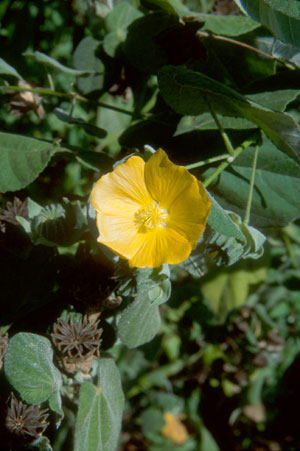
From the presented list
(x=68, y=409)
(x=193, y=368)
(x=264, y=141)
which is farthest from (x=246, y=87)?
(x=193, y=368)

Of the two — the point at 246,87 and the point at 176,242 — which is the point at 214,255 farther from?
the point at 246,87

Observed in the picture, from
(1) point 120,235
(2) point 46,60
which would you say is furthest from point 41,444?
(2) point 46,60

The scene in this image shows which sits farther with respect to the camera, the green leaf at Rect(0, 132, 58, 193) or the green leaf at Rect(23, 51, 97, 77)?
the green leaf at Rect(23, 51, 97, 77)

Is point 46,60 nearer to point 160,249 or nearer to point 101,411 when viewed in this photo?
point 160,249

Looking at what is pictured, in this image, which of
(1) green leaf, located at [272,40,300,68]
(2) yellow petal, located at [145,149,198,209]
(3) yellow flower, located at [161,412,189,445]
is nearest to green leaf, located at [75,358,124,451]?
(2) yellow petal, located at [145,149,198,209]

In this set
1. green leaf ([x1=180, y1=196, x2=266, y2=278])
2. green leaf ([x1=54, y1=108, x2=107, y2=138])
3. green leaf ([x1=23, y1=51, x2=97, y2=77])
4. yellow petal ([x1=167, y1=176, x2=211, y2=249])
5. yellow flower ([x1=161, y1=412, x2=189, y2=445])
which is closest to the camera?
yellow petal ([x1=167, y1=176, x2=211, y2=249])

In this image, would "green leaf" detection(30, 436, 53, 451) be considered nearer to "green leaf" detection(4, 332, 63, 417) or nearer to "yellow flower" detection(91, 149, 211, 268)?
"green leaf" detection(4, 332, 63, 417)
